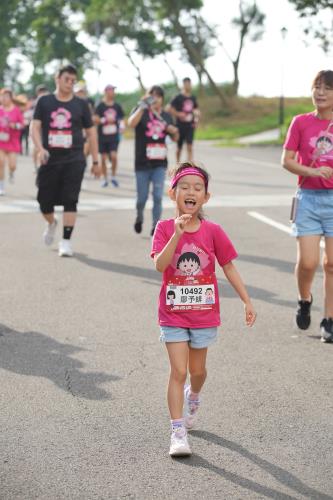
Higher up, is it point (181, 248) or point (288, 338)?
point (181, 248)

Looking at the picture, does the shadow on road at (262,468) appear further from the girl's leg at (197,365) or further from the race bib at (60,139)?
the race bib at (60,139)

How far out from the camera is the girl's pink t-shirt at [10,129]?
57.7 feet

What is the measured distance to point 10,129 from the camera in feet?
58.0

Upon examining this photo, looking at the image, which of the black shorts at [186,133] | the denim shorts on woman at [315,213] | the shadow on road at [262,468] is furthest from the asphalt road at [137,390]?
the black shorts at [186,133]

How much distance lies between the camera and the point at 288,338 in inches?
275

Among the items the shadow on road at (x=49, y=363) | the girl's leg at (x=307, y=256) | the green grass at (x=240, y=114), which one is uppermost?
the girl's leg at (x=307, y=256)

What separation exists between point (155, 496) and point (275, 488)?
A: 1.60 feet

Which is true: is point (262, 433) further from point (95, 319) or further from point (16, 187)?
point (16, 187)

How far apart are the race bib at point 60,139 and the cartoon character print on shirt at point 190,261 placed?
6.04 metres

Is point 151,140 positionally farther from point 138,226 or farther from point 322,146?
point 322,146

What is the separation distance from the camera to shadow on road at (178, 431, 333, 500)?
4052 millimetres

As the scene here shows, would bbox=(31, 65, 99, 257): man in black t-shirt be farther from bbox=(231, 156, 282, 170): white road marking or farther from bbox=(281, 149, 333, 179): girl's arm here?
bbox=(231, 156, 282, 170): white road marking

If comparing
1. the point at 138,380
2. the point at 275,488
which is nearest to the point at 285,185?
the point at 138,380

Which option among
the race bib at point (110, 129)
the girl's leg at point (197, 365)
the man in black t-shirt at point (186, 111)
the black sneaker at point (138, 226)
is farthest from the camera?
the man in black t-shirt at point (186, 111)
